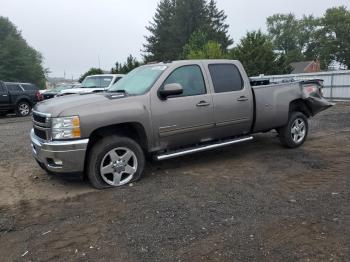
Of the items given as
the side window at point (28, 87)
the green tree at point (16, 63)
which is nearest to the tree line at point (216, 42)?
the green tree at point (16, 63)

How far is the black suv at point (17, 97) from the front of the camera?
18625 mm

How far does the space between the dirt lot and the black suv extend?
1238cm

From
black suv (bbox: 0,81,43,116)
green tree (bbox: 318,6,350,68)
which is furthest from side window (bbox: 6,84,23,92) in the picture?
green tree (bbox: 318,6,350,68)

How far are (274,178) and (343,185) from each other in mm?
957

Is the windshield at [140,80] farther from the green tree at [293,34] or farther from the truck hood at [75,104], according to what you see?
the green tree at [293,34]

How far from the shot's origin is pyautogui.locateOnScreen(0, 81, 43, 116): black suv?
18625mm

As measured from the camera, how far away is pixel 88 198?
212 inches

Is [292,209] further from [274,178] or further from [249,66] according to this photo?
[249,66]

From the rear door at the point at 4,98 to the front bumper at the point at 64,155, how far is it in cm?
1429

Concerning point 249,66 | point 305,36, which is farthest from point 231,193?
point 305,36

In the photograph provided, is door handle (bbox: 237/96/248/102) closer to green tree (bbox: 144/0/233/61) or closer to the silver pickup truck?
the silver pickup truck

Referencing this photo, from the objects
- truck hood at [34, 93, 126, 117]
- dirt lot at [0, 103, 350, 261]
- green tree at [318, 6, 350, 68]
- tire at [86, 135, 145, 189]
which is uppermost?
green tree at [318, 6, 350, 68]

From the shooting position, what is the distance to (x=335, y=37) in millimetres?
76688

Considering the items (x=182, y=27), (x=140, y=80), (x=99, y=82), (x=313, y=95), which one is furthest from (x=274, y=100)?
(x=182, y=27)
